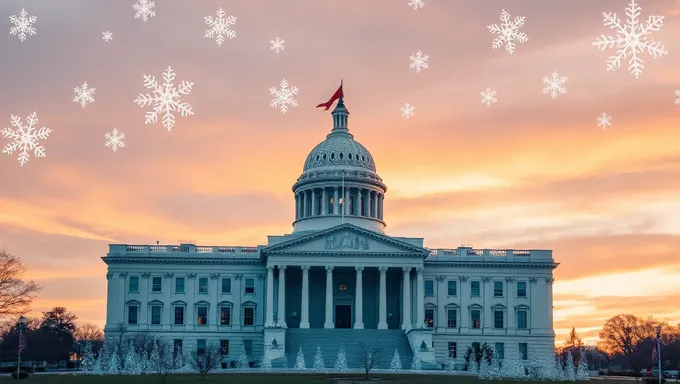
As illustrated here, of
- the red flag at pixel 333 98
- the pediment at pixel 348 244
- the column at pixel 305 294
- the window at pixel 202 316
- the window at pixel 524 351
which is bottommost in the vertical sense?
the window at pixel 524 351

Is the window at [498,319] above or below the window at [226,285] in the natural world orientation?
below

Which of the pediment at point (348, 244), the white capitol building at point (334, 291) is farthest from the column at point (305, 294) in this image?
the pediment at point (348, 244)

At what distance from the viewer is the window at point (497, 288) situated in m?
104

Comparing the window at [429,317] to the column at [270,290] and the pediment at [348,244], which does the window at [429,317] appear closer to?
the pediment at [348,244]

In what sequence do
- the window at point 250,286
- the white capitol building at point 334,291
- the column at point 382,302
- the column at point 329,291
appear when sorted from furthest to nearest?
the window at point 250,286, the white capitol building at point 334,291, the column at point 329,291, the column at point 382,302

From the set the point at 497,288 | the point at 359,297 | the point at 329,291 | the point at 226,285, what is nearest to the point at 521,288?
the point at 497,288

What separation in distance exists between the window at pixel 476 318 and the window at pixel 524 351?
4884 millimetres

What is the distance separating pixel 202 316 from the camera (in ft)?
334

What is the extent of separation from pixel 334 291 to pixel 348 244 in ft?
25.0

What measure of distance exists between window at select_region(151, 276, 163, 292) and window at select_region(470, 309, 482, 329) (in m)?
33.5

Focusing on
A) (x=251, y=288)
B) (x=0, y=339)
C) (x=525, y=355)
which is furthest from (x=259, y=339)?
(x=0, y=339)

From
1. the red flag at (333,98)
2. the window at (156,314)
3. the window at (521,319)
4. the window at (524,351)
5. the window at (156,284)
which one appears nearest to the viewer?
the window at (156,314)

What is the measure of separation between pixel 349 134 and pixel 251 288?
27214mm

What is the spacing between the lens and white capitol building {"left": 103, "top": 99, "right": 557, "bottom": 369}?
9706 cm
